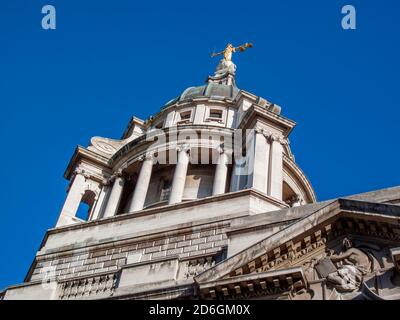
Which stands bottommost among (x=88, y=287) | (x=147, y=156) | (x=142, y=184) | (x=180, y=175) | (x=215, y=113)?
(x=88, y=287)

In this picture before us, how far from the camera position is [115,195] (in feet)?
113

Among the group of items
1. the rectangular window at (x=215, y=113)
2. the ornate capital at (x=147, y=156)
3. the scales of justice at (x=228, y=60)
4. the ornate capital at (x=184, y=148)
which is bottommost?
the ornate capital at (x=147, y=156)

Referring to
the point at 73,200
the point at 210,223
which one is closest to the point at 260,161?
the point at 210,223

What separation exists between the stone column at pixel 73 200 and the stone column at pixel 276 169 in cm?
921

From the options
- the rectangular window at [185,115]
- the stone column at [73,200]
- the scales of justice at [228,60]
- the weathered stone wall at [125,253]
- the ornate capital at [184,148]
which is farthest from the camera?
the scales of justice at [228,60]

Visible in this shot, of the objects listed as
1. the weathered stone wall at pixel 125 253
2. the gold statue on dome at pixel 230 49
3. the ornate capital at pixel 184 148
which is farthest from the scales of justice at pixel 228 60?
the weathered stone wall at pixel 125 253

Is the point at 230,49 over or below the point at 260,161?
over

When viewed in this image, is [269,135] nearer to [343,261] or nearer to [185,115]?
[185,115]

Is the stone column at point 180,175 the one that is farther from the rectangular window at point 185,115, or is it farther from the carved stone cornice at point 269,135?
the rectangular window at point 185,115

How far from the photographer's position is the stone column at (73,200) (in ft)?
106

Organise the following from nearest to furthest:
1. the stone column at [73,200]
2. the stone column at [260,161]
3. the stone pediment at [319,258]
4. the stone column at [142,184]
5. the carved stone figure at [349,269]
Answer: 1. the carved stone figure at [349,269]
2. the stone pediment at [319,258]
3. the stone column at [260,161]
4. the stone column at [142,184]
5. the stone column at [73,200]

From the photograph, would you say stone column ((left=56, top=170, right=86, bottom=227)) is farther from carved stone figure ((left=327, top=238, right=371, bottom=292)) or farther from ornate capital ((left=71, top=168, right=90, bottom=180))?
carved stone figure ((left=327, top=238, right=371, bottom=292))

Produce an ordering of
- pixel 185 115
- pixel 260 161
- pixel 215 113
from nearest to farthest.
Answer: pixel 260 161
pixel 215 113
pixel 185 115

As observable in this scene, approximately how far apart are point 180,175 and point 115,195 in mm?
3515
